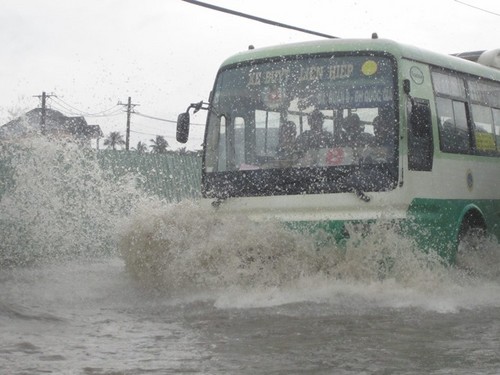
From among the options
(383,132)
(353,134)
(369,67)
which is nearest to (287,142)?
(353,134)

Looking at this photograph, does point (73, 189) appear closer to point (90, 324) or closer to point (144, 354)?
point (90, 324)

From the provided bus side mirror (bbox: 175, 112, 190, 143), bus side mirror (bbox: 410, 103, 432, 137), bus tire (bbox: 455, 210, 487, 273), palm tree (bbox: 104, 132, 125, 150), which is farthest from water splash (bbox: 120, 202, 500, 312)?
palm tree (bbox: 104, 132, 125, 150)

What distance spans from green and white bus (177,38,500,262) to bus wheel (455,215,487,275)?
62 millimetres

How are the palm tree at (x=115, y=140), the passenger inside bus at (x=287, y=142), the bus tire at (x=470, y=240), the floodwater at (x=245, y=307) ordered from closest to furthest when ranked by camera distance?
the floodwater at (x=245, y=307) → the passenger inside bus at (x=287, y=142) → the bus tire at (x=470, y=240) → the palm tree at (x=115, y=140)

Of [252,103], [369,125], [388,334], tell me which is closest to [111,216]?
[252,103]

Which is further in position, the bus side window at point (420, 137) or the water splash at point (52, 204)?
the water splash at point (52, 204)

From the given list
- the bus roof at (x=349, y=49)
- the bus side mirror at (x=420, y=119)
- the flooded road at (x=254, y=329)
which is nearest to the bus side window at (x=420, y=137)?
the bus side mirror at (x=420, y=119)

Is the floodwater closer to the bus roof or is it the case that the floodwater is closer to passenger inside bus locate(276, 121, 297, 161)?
passenger inside bus locate(276, 121, 297, 161)

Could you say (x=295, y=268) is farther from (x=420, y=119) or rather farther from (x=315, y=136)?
(x=420, y=119)

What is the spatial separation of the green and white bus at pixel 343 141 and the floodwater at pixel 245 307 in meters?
0.35

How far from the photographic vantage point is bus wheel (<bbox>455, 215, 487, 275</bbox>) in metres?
10.2

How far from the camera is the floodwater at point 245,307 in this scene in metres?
6.25

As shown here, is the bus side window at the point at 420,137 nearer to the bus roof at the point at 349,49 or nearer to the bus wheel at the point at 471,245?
the bus roof at the point at 349,49

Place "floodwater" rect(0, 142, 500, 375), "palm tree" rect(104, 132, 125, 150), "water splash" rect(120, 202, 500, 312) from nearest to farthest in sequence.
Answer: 1. "floodwater" rect(0, 142, 500, 375)
2. "water splash" rect(120, 202, 500, 312)
3. "palm tree" rect(104, 132, 125, 150)
